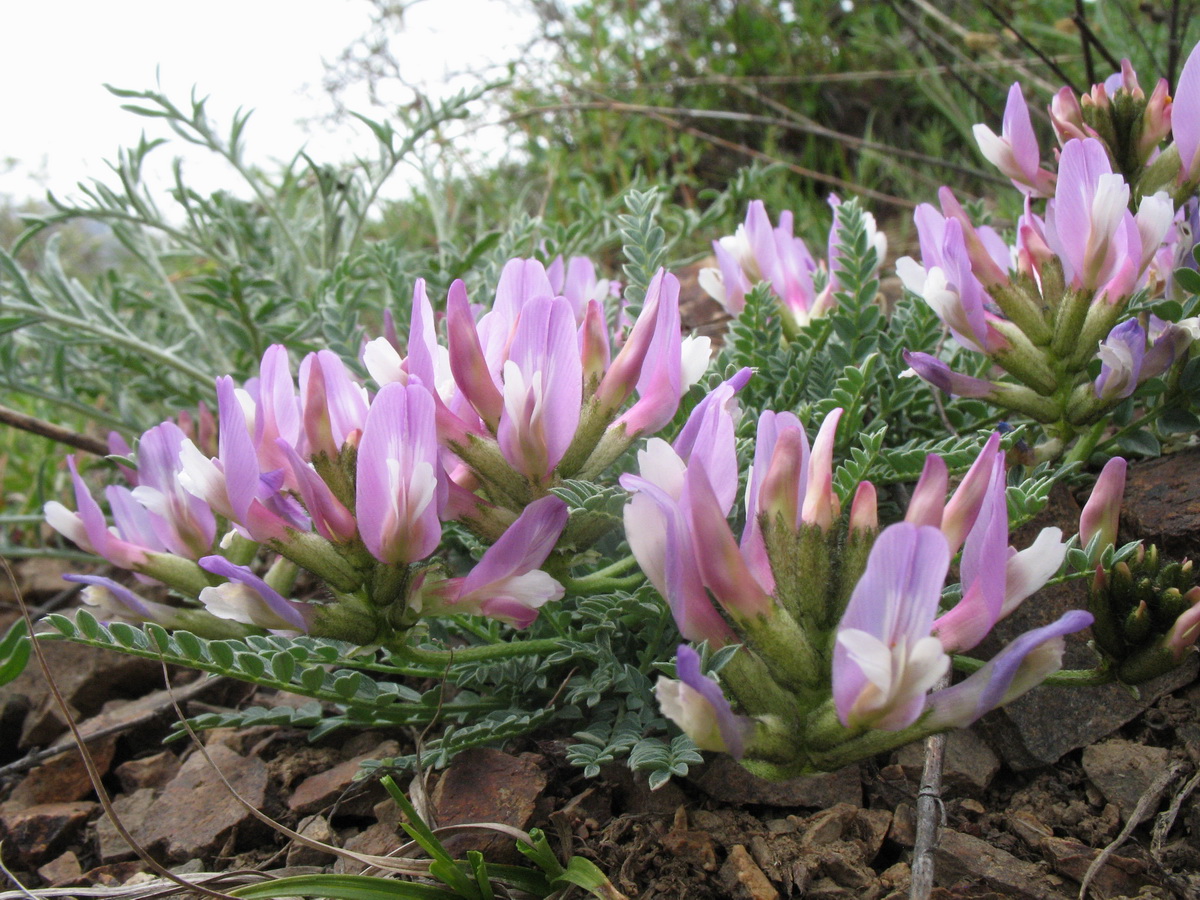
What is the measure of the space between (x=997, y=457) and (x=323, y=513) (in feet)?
2.26

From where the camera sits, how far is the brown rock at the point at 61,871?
1379 millimetres

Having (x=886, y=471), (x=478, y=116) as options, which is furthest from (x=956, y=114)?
(x=886, y=471)

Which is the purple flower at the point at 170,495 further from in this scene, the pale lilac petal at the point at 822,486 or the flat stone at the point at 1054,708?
the flat stone at the point at 1054,708

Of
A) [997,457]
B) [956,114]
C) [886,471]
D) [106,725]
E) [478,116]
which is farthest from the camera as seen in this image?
[478,116]

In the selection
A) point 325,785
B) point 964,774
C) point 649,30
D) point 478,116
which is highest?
point 649,30

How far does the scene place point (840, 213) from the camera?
1.50 metres

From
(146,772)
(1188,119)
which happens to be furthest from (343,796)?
(1188,119)

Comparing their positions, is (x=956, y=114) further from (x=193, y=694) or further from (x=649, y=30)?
(x=193, y=694)

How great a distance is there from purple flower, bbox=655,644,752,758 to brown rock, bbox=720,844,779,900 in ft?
1.08

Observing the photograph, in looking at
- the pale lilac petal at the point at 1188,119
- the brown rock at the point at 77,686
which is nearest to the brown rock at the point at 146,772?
the brown rock at the point at 77,686

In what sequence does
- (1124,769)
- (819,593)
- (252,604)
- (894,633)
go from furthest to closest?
(1124,769), (252,604), (819,593), (894,633)

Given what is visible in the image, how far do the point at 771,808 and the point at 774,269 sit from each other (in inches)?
36.8

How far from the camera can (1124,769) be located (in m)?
1.21

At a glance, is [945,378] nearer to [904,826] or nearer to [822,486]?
[822,486]
